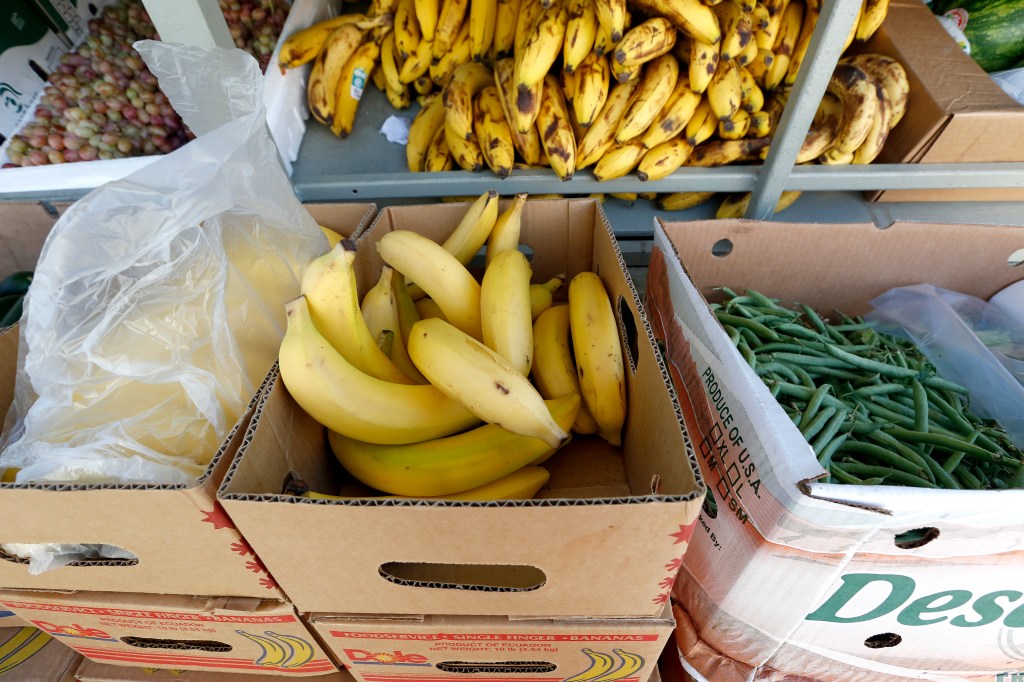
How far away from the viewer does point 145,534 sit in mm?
592

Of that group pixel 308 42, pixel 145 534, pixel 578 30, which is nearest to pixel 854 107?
pixel 578 30

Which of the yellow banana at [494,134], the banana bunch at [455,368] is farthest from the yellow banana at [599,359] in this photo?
the yellow banana at [494,134]

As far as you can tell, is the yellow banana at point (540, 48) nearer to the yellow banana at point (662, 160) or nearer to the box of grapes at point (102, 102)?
the yellow banana at point (662, 160)

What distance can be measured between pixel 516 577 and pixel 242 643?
0.42 m

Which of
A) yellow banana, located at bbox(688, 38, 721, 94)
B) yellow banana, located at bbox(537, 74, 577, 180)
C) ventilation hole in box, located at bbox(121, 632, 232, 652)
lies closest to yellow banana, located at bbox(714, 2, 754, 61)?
yellow banana, located at bbox(688, 38, 721, 94)

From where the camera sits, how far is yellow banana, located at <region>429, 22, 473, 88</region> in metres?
1.48

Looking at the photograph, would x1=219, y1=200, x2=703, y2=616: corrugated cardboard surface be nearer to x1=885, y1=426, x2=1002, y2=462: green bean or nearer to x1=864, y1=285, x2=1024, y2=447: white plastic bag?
x1=885, y1=426, x2=1002, y2=462: green bean

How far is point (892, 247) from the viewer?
1014 mm

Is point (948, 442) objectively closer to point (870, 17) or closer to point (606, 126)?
point (606, 126)

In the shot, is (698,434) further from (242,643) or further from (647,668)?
(242,643)

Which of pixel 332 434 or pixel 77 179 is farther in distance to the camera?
pixel 77 179

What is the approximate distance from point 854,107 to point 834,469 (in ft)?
2.91

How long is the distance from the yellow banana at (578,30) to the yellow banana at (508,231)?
42 centimetres

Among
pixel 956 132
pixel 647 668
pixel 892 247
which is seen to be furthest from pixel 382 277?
pixel 956 132
